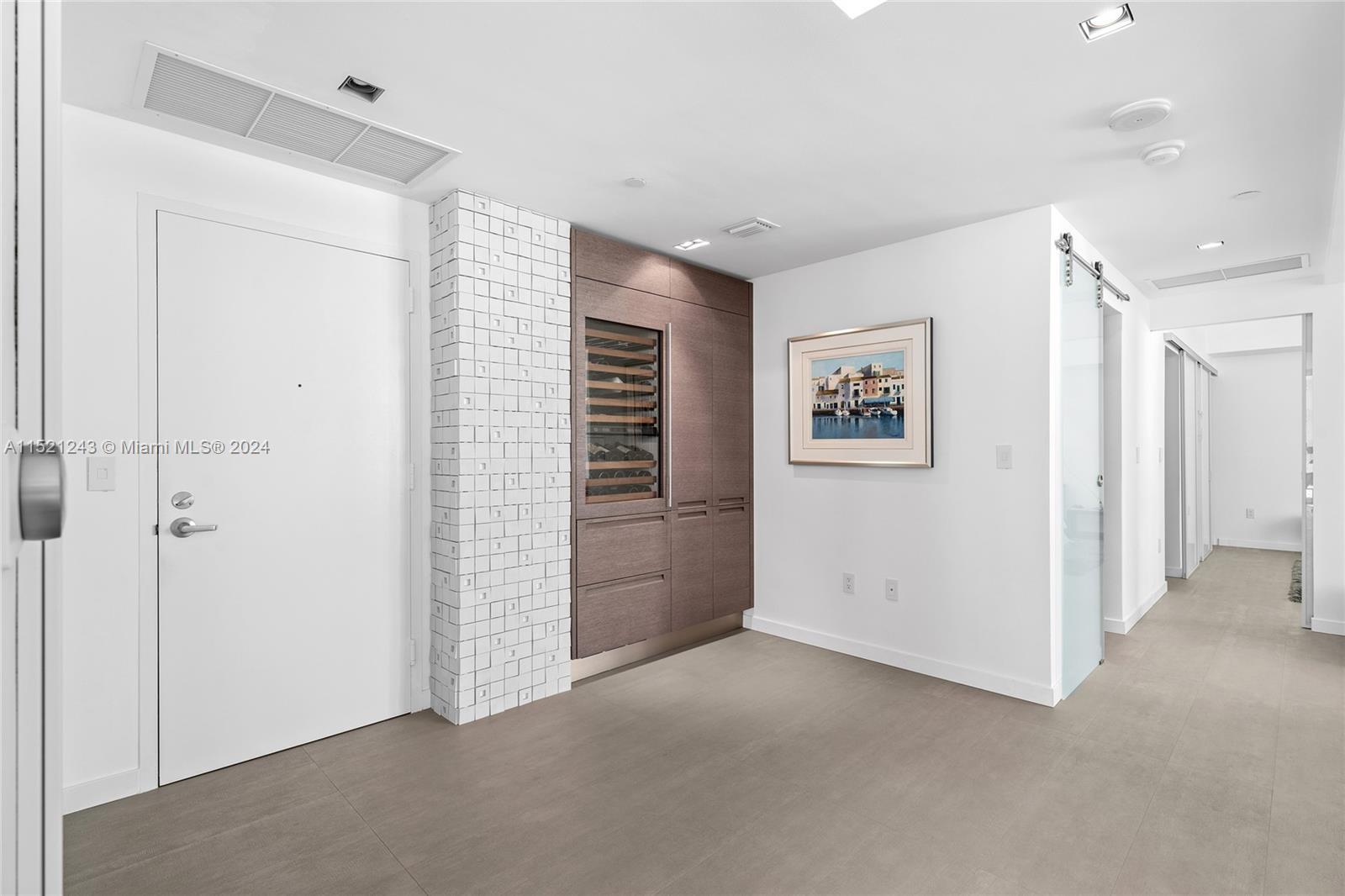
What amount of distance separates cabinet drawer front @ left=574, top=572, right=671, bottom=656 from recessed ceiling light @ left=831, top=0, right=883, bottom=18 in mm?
2865

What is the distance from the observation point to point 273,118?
244cm

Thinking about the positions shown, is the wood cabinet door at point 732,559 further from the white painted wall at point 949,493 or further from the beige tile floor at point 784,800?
the beige tile floor at point 784,800

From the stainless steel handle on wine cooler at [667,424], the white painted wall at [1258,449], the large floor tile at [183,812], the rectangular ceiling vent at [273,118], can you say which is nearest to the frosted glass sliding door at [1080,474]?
the stainless steel handle on wine cooler at [667,424]

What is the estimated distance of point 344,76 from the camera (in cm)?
219

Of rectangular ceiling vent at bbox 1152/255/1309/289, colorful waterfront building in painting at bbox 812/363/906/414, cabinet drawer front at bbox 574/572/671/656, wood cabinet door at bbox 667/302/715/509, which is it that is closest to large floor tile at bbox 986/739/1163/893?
colorful waterfront building in painting at bbox 812/363/906/414

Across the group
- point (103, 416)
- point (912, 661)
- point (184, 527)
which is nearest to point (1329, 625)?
point (912, 661)

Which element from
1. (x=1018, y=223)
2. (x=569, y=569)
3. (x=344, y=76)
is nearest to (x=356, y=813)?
(x=569, y=569)

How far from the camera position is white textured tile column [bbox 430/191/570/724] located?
10.4 ft

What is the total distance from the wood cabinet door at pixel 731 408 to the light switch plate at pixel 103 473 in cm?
307

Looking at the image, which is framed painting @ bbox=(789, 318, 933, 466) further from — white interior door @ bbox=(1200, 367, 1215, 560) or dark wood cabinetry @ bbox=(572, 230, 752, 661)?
white interior door @ bbox=(1200, 367, 1215, 560)

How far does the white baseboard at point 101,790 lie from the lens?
237cm

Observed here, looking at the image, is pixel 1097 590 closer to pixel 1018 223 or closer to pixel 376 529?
pixel 1018 223

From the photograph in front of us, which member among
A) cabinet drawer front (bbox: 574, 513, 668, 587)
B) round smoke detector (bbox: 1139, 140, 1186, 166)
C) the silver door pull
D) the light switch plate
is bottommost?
cabinet drawer front (bbox: 574, 513, 668, 587)

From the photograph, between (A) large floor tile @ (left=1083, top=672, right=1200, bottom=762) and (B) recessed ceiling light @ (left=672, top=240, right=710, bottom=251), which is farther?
(B) recessed ceiling light @ (left=672, top=240, right=710, bottom=251)
